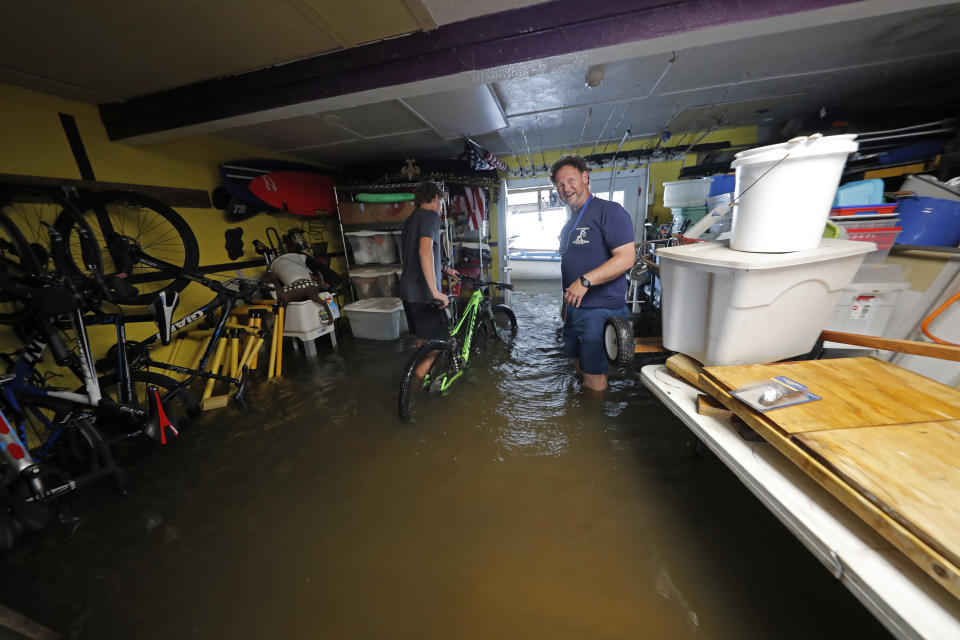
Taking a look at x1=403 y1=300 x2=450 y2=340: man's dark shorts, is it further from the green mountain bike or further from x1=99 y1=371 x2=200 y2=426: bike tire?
x1=99 y1=371 x2=200 y2=426: bike tire

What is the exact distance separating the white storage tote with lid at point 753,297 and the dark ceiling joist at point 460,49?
116 centimetres

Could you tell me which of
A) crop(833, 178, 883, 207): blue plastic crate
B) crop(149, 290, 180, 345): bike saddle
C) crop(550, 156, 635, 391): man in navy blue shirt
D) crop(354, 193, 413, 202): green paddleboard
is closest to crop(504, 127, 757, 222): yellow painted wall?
crop(354, 193, 413, 202): green paddleboard

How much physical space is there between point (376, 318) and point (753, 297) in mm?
3583

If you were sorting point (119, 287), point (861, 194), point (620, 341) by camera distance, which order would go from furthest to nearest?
point (119, 287) < point (861, 194) < point (620, 341)

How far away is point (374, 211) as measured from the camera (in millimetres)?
3994

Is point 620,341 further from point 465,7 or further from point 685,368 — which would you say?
point 465,7

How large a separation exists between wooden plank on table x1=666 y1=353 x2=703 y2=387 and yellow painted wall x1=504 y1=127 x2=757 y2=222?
4321mm

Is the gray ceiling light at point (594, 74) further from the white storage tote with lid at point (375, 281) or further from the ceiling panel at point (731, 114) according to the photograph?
the white storage tote with lid at point (375, 281)

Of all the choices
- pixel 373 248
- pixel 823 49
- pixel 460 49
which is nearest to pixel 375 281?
pixel 373 248

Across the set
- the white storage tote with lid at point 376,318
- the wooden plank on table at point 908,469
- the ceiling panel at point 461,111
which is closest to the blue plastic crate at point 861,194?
the wooden plank on table at point 908,469

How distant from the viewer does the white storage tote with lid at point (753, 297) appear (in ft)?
2.86

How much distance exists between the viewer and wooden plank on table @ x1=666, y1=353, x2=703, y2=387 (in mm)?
1031

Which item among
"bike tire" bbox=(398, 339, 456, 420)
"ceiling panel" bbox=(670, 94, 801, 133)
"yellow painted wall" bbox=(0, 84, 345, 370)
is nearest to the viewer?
"yellow painted wall" bbox=(0, 84, 345, 370)

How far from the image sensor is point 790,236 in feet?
2.97
